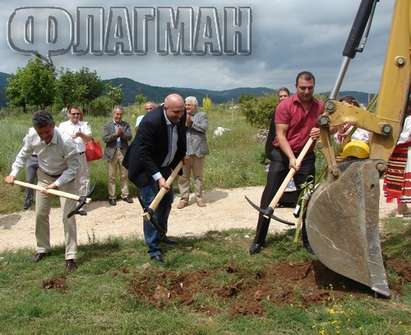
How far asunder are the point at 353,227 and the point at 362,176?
44 cm

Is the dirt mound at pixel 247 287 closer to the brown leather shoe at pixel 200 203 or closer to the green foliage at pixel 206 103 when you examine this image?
the brown leather shoe at pixel 200 203

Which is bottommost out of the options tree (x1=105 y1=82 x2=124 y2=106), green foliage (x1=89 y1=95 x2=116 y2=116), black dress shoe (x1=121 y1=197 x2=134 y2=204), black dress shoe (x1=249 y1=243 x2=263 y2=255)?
black dress shoe (x1=121 y1=197 x2=134 y2=204)

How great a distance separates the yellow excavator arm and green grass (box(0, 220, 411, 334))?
1.13 feet

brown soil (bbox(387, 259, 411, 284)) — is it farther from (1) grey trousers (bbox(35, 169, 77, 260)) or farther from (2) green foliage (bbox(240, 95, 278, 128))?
(2) green foliage (bbox(240, 95, 278, 128))

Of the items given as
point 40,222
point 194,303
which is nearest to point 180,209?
point 40,222

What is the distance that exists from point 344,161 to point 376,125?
45cm

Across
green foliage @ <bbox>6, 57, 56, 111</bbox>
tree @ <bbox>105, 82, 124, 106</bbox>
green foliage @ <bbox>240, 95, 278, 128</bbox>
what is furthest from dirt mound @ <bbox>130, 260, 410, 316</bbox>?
tree @ <bbox>105, 82, 124, 106</bbox>

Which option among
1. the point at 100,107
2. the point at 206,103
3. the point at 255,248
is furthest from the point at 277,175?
the point at 100,107

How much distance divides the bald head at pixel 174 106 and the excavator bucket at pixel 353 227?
1.86 meters

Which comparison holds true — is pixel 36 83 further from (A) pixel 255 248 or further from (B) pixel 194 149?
(A) pixel 255 248

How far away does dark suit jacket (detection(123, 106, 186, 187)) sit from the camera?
581 cm

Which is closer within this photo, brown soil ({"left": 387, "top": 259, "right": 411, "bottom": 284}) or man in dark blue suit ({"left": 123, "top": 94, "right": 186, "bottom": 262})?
brown soil ({"left": 387, "top": 259, "right": 411, "bottom": 284})

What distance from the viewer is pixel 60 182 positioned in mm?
5910

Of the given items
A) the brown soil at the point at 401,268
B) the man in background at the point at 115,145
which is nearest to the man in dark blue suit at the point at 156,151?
the brown soil at the point at 401,268
